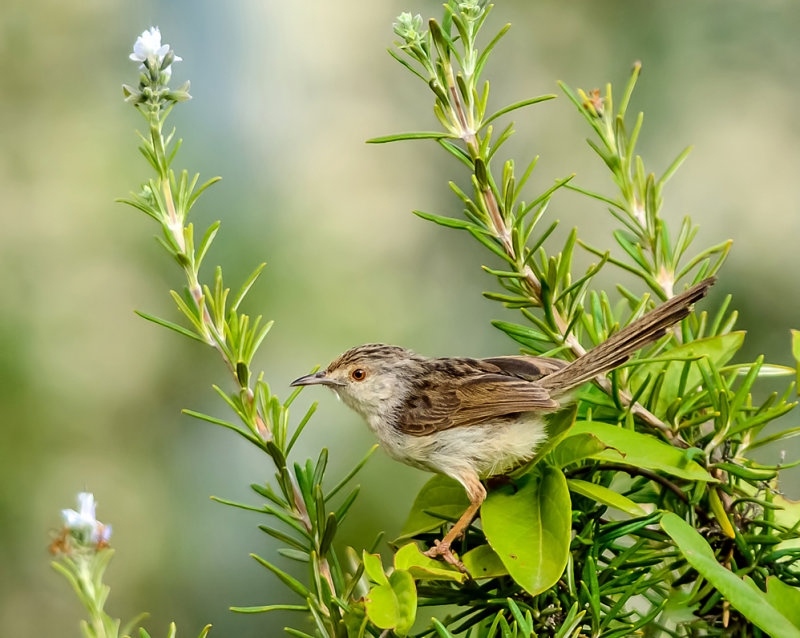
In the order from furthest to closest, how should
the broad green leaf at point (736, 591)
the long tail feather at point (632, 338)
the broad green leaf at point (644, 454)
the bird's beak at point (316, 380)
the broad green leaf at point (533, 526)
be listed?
the bird's beak at point (316, 380)
the long tail feather at point (632, 338)
the broad green leaf at point (644, 454)
the broad green leaf at point (533, 526)
the broad green leaf at point (736, 591)

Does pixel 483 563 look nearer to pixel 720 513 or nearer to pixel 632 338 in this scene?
pixel 720 513

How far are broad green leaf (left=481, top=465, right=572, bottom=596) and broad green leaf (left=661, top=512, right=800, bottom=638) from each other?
196mm

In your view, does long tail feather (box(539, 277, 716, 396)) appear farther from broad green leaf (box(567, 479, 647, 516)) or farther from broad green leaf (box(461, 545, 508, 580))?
broad green leaf (box(461, 545, 508, 580))

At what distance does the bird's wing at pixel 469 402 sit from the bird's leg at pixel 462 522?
0.34 meters

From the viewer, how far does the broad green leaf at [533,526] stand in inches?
61.2

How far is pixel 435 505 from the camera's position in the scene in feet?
6.98

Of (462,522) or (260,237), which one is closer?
(462,522)

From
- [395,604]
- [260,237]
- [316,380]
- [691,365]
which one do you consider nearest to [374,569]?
[395,604]

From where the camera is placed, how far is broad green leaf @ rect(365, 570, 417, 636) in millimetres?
1453

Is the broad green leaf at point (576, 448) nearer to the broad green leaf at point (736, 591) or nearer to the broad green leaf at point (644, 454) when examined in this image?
the broad green leaf at point (644, 454)

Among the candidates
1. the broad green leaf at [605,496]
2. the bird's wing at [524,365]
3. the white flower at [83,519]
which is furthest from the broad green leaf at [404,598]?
the bird's wing at [524,365]

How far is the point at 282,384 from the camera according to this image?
4.88 metres

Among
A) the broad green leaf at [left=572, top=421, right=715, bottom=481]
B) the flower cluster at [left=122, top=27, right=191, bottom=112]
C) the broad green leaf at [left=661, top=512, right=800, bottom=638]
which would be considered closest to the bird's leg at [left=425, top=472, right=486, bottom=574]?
the broad green leaf at [left=572, top=421, right=715, bottom=481]

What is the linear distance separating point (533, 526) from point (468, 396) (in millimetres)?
1007
